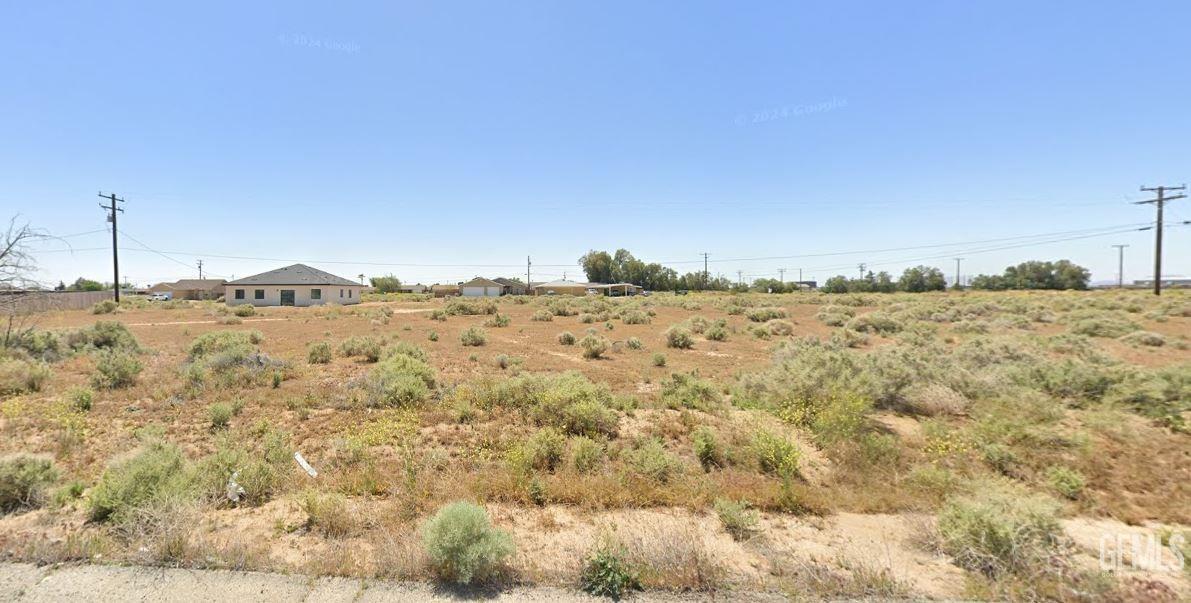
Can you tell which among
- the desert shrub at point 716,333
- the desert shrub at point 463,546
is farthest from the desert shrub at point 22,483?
the desert shrub at point 716,333

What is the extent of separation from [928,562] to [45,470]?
9200 millimetres

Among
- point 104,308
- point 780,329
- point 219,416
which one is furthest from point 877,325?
point 104,308

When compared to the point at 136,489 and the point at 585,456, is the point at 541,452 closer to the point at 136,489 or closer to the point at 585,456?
the point at 585,456

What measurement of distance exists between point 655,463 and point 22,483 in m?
6.93

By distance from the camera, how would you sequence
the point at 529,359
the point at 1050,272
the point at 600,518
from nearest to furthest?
the point at 600,518
the point at 529,359
the point at 1050,272

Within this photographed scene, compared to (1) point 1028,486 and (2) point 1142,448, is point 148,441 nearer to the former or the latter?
(1) point 1028,486

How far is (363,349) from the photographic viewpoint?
14.7 metres

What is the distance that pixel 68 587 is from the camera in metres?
3.21

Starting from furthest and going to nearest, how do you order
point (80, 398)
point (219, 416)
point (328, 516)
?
point (80, 398) < point (219, 416) < point (328, 516)

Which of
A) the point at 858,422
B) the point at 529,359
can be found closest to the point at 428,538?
the point at 858,422

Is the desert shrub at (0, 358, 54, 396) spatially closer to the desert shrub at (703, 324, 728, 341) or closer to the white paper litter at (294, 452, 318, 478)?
the white paper litter at (294, 452, 318, 478)

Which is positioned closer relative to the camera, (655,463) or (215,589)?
(215,589)

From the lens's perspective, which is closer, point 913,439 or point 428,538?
point 428,538

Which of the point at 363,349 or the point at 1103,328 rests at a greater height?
the point at 1103,328
